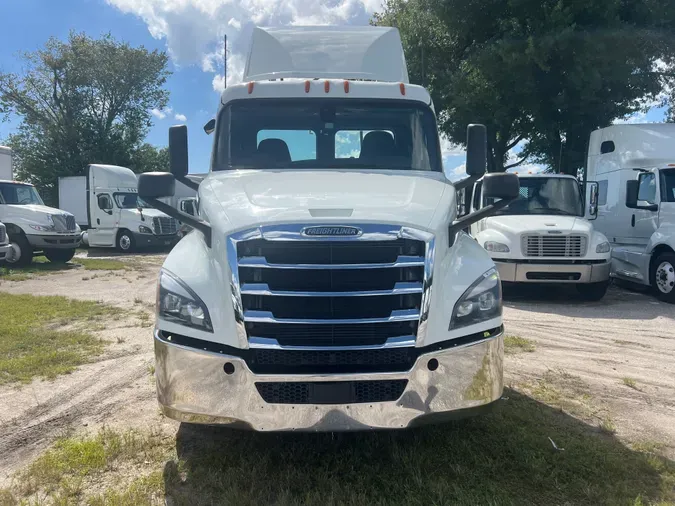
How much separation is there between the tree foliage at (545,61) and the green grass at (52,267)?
1059 cm

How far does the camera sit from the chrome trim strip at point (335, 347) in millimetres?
3020

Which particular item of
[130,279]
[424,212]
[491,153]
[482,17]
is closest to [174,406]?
[424,212]

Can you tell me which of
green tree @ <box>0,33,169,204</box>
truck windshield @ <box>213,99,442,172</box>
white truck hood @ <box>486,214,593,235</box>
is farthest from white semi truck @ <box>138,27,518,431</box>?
green tree @ <box>0,33,169,204</box>

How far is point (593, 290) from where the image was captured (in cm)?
967

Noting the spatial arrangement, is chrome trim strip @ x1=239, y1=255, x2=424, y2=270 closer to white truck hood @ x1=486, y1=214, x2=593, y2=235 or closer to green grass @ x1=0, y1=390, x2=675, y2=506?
green grass @ x1=0, y1=390, x2=675, y2=506

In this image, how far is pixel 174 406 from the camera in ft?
10.2

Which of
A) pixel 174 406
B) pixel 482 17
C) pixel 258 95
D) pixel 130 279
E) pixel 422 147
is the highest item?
pixel 482 17

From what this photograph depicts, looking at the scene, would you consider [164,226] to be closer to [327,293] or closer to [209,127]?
[209,127]

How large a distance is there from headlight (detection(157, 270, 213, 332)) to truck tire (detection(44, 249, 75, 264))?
49.1ft

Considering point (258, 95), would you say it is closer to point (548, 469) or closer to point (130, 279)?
point (548, 469)

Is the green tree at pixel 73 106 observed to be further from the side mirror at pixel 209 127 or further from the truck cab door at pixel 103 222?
the side mirror at pixel 209 127

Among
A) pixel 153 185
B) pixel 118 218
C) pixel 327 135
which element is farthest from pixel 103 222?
pixel 153 185

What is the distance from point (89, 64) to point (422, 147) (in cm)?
3480

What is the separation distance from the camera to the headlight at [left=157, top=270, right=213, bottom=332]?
3.10m
